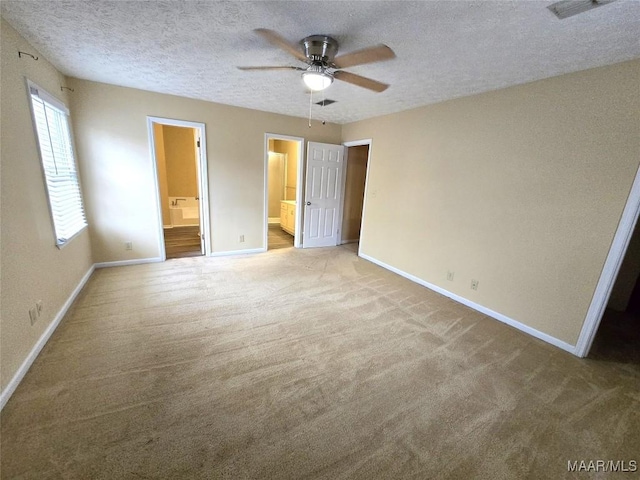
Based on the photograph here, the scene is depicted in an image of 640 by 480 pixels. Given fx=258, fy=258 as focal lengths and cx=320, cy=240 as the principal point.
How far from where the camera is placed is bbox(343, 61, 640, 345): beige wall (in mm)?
2111

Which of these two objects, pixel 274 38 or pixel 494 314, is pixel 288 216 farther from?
pixel 274 38

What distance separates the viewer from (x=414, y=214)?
3748 millimetres

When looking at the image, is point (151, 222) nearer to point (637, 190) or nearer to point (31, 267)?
point (31, 267)

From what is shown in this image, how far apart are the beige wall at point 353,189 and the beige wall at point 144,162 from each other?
4.05ft

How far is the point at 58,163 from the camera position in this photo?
2648 millimetres

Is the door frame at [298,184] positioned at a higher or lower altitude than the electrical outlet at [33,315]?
higher

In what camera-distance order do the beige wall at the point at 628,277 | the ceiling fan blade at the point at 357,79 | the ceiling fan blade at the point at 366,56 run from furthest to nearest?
the beige wall at the point at 628,277 → the ceiling fan blade at the point at 357,79 → the ceiling fan blade at the point at 366,56

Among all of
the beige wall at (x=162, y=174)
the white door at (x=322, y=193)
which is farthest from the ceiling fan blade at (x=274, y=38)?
the beige wall at (x=162, y=174)

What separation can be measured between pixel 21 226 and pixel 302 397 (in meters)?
2.38

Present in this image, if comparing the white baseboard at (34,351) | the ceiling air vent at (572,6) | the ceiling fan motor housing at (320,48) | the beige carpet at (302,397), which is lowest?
the beige carpet at (302,397)

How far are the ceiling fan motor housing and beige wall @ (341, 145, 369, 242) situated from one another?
330 centimetres

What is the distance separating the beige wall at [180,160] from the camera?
6.27 meters

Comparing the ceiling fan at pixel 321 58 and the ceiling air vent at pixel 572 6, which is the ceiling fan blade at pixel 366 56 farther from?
the ceiling air vent at pixel 572 6

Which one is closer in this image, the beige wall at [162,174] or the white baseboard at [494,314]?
the white baseboard at [494,314]
